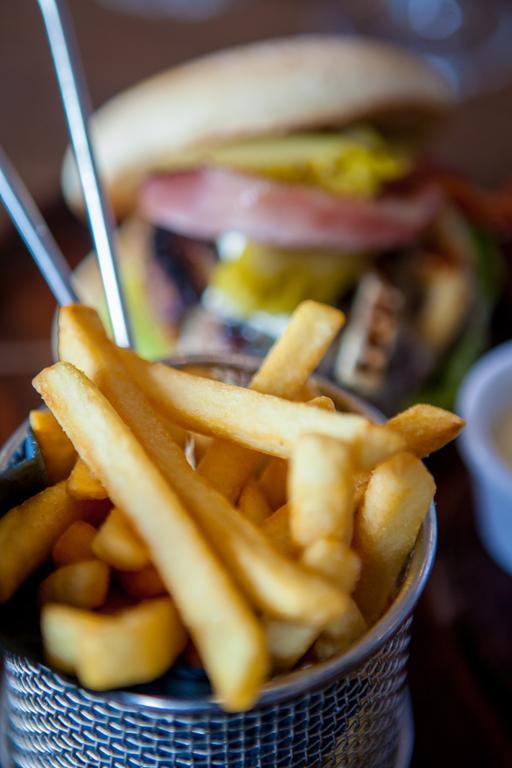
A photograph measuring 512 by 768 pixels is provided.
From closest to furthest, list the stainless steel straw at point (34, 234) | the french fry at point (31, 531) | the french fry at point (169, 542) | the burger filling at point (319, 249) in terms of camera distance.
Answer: the french fry at point (169, 542), the french fry at point (31, 531), the stainless steel straw at point (34, 234), the burger filling at point (319, 249)

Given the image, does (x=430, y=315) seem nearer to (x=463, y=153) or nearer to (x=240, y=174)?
(x=240, y=174)

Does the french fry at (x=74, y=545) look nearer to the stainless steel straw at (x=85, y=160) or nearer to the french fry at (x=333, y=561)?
the french fry at (x=333, y=561)

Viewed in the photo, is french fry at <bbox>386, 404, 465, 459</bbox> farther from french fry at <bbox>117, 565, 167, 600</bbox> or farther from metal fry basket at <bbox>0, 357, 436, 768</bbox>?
french fry at <bbox>117, 565, 167, 600</bbox>

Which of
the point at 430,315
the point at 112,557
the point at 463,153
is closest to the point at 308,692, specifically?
the point at 112,557

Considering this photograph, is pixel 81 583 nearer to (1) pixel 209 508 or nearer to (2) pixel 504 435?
(1) pixel 209 508

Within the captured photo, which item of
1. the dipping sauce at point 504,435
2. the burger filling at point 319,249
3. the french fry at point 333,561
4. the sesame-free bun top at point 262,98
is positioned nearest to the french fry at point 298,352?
the french fry at point 333,561

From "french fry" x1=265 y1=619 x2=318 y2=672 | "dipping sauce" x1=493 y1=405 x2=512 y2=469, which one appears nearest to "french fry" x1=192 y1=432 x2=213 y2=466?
"french fry" x1=265 y1=619 x2=318 y2=672

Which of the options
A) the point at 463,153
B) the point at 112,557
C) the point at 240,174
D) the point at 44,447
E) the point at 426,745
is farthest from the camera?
the point at 463,153
